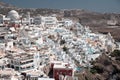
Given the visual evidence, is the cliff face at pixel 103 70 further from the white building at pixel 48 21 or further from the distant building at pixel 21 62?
the white building at pixel 48 21

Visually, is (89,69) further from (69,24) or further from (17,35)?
(69,24)

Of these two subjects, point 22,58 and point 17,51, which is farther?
point 17,51

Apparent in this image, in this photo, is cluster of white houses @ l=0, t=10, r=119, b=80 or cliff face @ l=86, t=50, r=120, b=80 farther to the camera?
cliff face @ l=86, t=50, r=120, b=80

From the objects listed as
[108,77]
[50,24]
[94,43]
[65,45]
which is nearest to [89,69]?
[108,77]

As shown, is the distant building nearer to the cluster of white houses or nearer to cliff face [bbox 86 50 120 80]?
the cluster of white houses

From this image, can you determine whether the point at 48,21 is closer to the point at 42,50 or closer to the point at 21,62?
the point at 42,50

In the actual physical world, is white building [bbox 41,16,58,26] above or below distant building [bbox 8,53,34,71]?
above

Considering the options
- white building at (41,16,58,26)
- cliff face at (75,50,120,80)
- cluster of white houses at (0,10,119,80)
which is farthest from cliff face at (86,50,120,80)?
white building at (41,16,58,26)

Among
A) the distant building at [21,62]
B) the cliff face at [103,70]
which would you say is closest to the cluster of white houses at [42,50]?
the distant building at [21,62]
